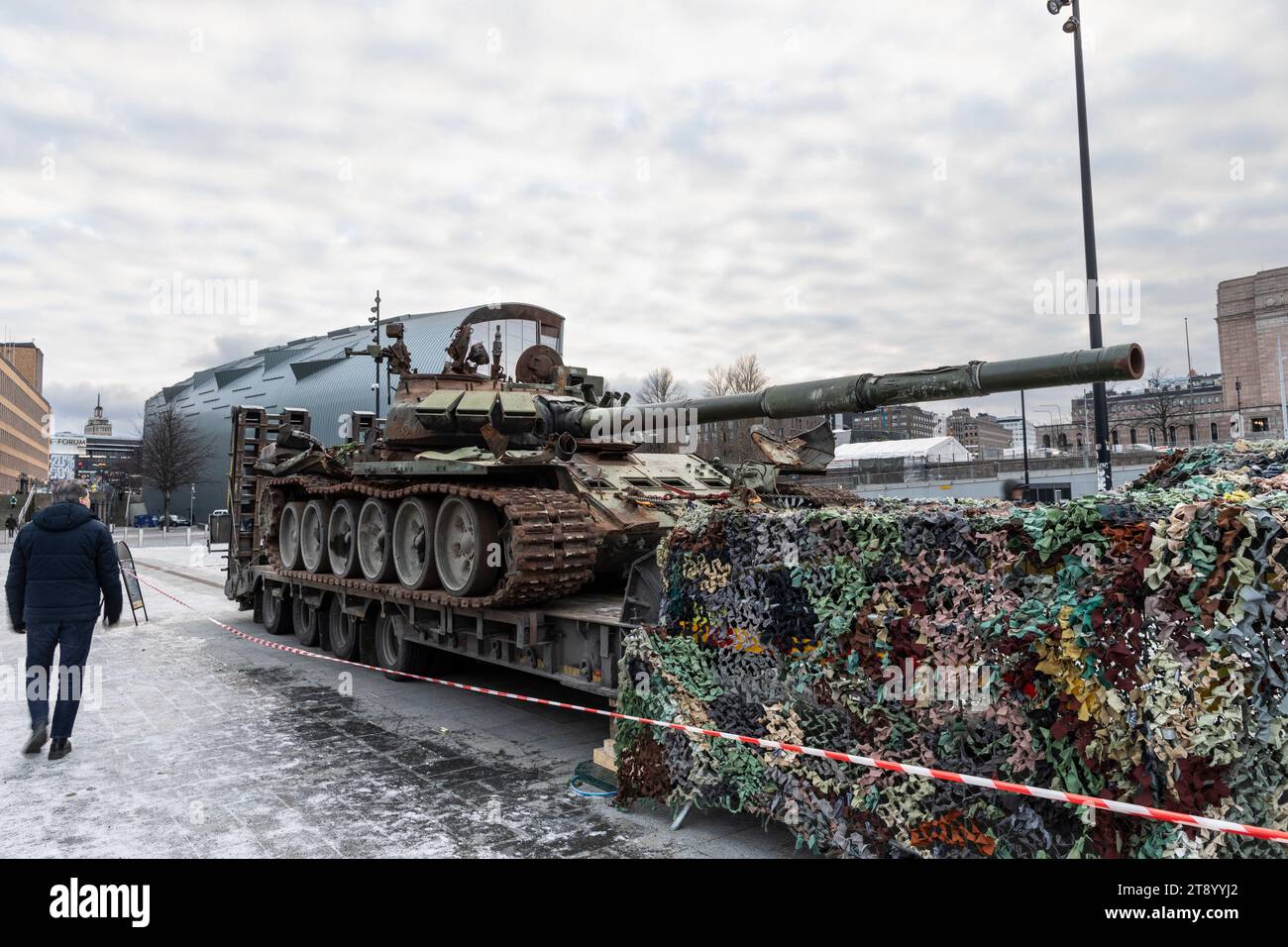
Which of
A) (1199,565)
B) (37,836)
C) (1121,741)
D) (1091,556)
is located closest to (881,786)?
(1121,741)

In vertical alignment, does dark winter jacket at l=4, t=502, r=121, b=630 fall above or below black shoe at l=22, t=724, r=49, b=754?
above

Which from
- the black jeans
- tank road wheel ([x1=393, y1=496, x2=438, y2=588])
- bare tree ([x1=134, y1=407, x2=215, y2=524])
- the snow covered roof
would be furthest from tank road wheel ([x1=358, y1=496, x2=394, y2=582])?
bare tree ([x1=134, y1=407, x2=215, y2=524])

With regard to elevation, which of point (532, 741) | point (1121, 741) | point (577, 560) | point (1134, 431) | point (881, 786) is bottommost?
point (532, 741)

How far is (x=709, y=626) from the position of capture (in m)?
5.28

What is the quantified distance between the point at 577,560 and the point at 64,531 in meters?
3.96

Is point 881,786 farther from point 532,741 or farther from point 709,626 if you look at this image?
point 532,741

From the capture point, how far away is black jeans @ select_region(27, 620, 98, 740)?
6.64 meters

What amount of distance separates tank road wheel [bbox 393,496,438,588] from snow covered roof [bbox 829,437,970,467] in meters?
43.1

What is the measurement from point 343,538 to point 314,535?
76 cm

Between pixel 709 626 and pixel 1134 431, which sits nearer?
pixel 709 626

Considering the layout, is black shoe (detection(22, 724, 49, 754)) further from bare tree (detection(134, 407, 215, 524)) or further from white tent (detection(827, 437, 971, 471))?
bare tree (detection(134, 407, 215, 524))

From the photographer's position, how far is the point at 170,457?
52031 millimetres

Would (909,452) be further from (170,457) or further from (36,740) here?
(36,740)

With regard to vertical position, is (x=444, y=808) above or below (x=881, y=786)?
below
